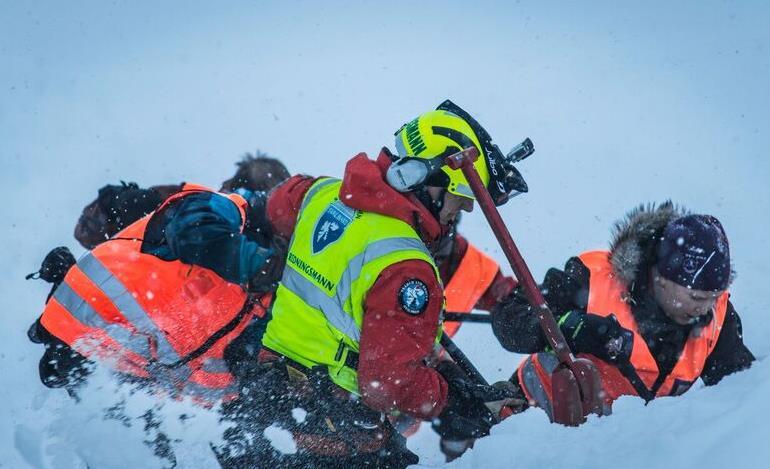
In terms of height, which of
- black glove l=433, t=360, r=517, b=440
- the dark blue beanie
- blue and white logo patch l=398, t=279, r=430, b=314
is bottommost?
black glove l=433, t=360, r=517, b=440

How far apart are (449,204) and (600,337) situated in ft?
2.58

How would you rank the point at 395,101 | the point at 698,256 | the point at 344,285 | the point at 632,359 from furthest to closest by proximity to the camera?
the point at 395,101 → the point at 632,359 → the point at 698,256 → the point at 344,285

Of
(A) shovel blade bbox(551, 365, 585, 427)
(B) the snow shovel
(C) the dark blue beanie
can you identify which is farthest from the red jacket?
(C) the dark blue beanie

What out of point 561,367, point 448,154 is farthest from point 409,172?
point 561,367

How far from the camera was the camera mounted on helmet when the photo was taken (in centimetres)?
255

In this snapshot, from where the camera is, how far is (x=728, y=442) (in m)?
1.88

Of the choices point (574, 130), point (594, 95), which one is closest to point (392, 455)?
point (574, 130)

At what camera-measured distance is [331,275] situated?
254cm

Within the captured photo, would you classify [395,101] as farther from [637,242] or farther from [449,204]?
[449,204]

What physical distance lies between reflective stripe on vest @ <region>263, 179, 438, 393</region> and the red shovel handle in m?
0.28

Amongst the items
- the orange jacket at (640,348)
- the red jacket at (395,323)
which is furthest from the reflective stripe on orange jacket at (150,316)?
the orange jacket at (640,348)

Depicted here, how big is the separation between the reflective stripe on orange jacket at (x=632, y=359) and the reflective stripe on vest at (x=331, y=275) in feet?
2.77

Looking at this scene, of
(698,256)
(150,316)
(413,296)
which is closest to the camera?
(413,296)

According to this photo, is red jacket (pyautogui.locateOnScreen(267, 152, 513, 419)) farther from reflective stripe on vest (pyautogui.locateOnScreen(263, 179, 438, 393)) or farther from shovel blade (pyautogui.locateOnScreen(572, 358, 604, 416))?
shovel blade (pyautogui.locateOnScreen(572, 358, 604, 416))
